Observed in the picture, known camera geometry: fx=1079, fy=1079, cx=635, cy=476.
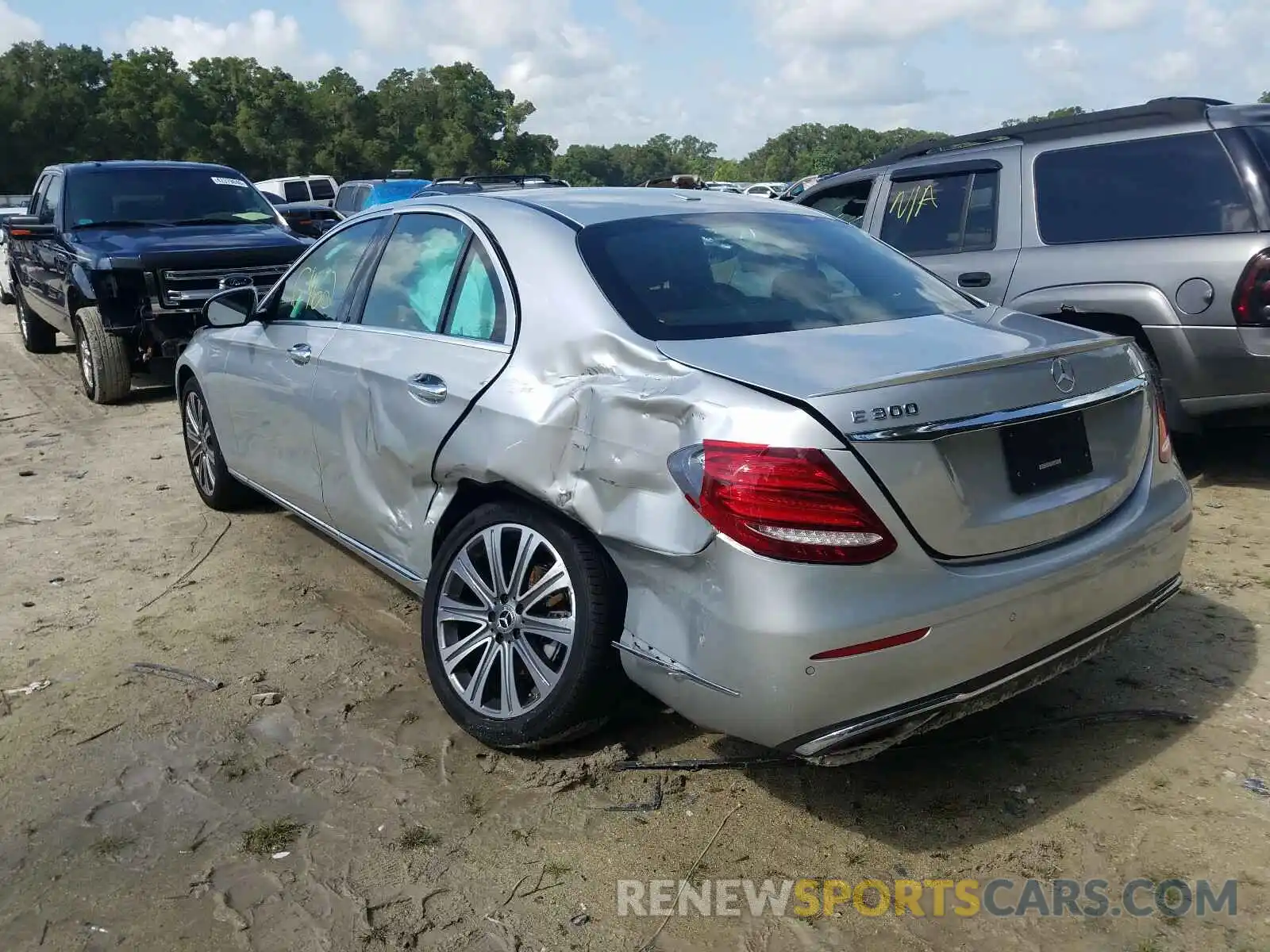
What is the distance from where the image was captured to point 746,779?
10.2 feet

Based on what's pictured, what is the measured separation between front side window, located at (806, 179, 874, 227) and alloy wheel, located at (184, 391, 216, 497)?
3965mm

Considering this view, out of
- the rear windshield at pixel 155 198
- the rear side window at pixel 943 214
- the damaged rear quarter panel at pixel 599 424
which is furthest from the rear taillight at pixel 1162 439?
the rear windshield at pixel 155 198

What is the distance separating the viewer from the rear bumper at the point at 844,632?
2441 mm

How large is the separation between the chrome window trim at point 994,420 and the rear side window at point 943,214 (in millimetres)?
3377

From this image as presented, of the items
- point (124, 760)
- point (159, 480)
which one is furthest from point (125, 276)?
point (124, 760)

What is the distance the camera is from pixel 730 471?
8.14 ft

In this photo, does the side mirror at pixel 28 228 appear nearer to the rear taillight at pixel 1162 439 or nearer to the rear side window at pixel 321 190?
the rear taillight at pixel 1162 439

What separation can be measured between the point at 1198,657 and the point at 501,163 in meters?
77.1

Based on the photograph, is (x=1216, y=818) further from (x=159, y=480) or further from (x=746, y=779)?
(x=159, y=480)

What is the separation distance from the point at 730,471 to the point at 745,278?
1047mm

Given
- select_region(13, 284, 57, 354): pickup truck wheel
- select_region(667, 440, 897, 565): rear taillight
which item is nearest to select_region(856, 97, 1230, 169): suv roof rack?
select_region(667, 440, 897, 565): rear taillight

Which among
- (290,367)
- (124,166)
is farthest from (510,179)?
(290,367)

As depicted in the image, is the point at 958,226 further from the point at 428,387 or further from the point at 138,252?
the point at 138,252

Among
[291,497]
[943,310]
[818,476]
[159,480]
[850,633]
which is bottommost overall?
[159,480]
